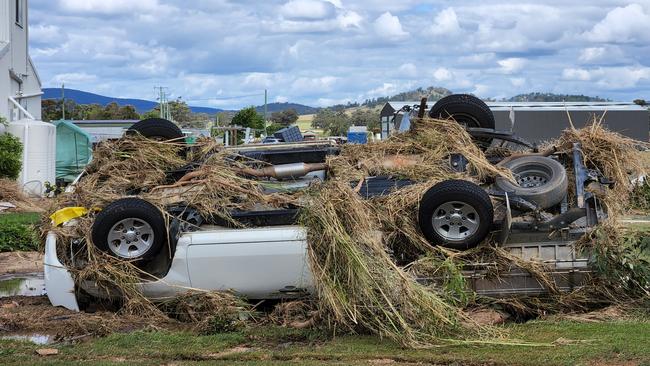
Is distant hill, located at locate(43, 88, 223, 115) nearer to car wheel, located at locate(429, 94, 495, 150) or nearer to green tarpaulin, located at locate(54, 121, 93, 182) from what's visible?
green tarpaulin, located at locate(54, 121, 93, 182)

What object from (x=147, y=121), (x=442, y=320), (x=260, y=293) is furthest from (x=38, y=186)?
(x=442, y=320)

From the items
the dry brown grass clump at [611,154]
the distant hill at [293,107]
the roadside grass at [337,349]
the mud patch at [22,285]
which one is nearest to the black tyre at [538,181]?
the dry brown grass clump at [611,154]

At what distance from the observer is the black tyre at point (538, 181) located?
25.6 ft

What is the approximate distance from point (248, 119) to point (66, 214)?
170ft

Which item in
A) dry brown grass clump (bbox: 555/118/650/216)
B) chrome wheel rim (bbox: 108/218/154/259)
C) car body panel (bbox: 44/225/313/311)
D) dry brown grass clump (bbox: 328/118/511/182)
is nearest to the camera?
car body panel (bbox: 44/225/313/311)

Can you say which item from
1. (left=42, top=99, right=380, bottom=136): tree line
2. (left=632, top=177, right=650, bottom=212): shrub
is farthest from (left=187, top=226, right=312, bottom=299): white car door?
(left=42, top=99, right=380, bottom=136): tree line

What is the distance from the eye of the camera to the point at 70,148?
27.1 meters

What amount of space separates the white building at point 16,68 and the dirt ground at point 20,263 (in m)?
13.9

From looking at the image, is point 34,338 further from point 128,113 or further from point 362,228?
point 128,113

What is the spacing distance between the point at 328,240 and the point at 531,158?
2895mm

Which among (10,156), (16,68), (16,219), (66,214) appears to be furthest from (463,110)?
(16,68)

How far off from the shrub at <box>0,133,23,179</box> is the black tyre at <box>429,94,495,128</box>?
626 inches

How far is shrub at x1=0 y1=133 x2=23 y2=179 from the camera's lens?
862 inches

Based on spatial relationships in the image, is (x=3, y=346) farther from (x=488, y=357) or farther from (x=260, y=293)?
(x=488, y=357)
